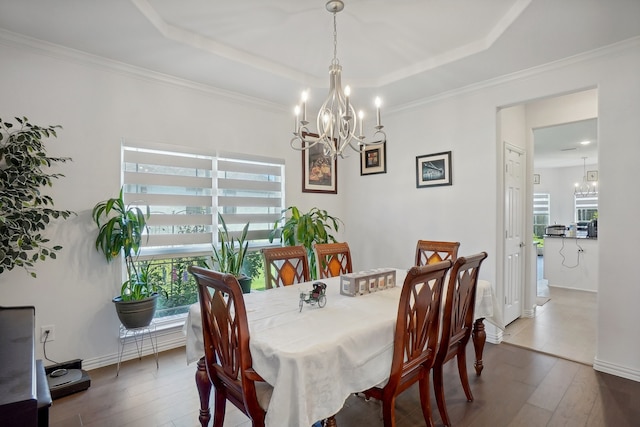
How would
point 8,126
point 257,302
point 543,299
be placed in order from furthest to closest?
point 543,299
point 8,126
point 257,302

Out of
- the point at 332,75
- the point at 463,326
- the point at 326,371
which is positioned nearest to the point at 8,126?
the point at 332,75

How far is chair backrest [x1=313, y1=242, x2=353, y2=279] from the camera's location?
2.98m

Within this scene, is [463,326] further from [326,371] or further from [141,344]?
[141,344]

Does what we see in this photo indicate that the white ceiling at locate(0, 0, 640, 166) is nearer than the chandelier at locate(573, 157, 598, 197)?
Yes

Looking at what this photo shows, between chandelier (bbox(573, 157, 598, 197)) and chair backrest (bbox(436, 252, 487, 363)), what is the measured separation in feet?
29.8

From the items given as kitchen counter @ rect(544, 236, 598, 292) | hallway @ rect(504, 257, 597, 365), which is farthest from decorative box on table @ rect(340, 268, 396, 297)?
kitchen counter @ rect(544, 236, 598, 292)

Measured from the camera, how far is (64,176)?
8.74 ft

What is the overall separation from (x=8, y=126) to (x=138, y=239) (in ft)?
3.69

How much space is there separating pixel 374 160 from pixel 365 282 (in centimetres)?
259

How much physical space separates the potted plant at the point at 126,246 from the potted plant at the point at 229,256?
2.30 ft

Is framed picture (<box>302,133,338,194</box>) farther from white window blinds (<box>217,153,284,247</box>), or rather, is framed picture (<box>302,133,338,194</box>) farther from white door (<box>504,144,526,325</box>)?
white door (<box>504,144,526,325</box>)

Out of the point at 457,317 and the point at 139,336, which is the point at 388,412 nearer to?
the point at 457,317

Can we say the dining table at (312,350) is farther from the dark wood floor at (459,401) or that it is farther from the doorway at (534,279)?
the doorway at (534,279)

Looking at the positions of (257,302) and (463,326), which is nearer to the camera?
(257,302)
